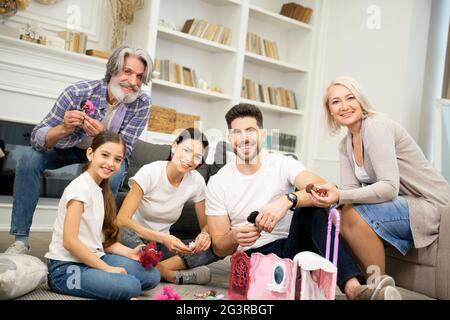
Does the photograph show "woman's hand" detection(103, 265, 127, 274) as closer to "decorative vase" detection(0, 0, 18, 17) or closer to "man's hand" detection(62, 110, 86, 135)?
"man's hand" detection(62, 110, 86, 135)

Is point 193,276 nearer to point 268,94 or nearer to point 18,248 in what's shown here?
point 18,248

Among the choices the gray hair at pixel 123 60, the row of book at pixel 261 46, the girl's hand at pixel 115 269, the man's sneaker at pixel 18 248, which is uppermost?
the row of book at pixel 261 46

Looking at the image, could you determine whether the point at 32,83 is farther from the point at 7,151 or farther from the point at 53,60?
the point at 7,151

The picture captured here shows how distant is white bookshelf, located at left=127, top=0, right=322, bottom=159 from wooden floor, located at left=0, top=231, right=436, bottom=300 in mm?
1511

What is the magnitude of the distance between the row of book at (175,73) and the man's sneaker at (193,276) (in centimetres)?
251

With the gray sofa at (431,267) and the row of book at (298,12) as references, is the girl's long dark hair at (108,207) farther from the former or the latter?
the row of book at (298,12)

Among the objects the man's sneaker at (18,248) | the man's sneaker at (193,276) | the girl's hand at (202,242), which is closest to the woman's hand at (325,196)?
the girl's hand at (202,242)

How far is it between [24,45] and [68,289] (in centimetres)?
223

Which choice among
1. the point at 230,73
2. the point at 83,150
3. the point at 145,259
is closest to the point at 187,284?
the point at 145,259

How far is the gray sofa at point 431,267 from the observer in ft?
6.89

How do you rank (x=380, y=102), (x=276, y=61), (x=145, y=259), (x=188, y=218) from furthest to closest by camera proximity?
(x=276, y=61)
(x=380, y=102)
(x=188, y=218)
(x=145, y=259)

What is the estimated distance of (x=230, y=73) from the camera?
4934 mm

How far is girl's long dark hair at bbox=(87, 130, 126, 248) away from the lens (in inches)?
77.2

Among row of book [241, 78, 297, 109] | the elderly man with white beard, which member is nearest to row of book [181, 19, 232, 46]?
row of book [241, 78, 297, 109]
